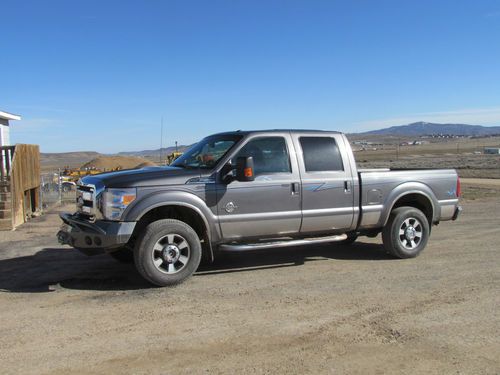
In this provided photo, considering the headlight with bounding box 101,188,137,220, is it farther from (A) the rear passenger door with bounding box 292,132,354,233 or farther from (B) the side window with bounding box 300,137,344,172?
(B) the side window with bounding box 300,137,344,172

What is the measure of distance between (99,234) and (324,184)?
3128 mm

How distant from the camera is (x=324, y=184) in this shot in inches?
284

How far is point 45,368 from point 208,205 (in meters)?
2.96

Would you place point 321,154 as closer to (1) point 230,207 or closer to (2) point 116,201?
(1) point 230,207

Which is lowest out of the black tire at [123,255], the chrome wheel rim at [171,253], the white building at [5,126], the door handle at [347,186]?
the black tire at [123,255]

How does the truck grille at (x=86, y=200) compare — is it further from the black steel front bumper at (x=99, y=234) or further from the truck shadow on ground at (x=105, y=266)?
the truck shadow on ground at (x=105, y=266)

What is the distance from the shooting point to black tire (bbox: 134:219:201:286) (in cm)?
615

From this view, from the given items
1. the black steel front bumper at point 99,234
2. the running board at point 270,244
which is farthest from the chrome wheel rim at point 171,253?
the running board at point 270,244

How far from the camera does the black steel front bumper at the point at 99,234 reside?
19.9 feet

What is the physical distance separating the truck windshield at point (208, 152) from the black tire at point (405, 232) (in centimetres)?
280

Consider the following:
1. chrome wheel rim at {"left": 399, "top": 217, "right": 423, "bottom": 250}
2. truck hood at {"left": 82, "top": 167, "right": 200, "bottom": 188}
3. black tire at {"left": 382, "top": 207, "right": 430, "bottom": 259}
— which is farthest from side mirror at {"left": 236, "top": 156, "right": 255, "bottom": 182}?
chrome wheel rim at {"left": 399, "top": 217, "right": 423, "bottom": 250}

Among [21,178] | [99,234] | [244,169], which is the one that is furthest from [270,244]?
[21,178]

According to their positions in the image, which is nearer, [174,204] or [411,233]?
[174,204]

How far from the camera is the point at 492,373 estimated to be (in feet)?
12.6
